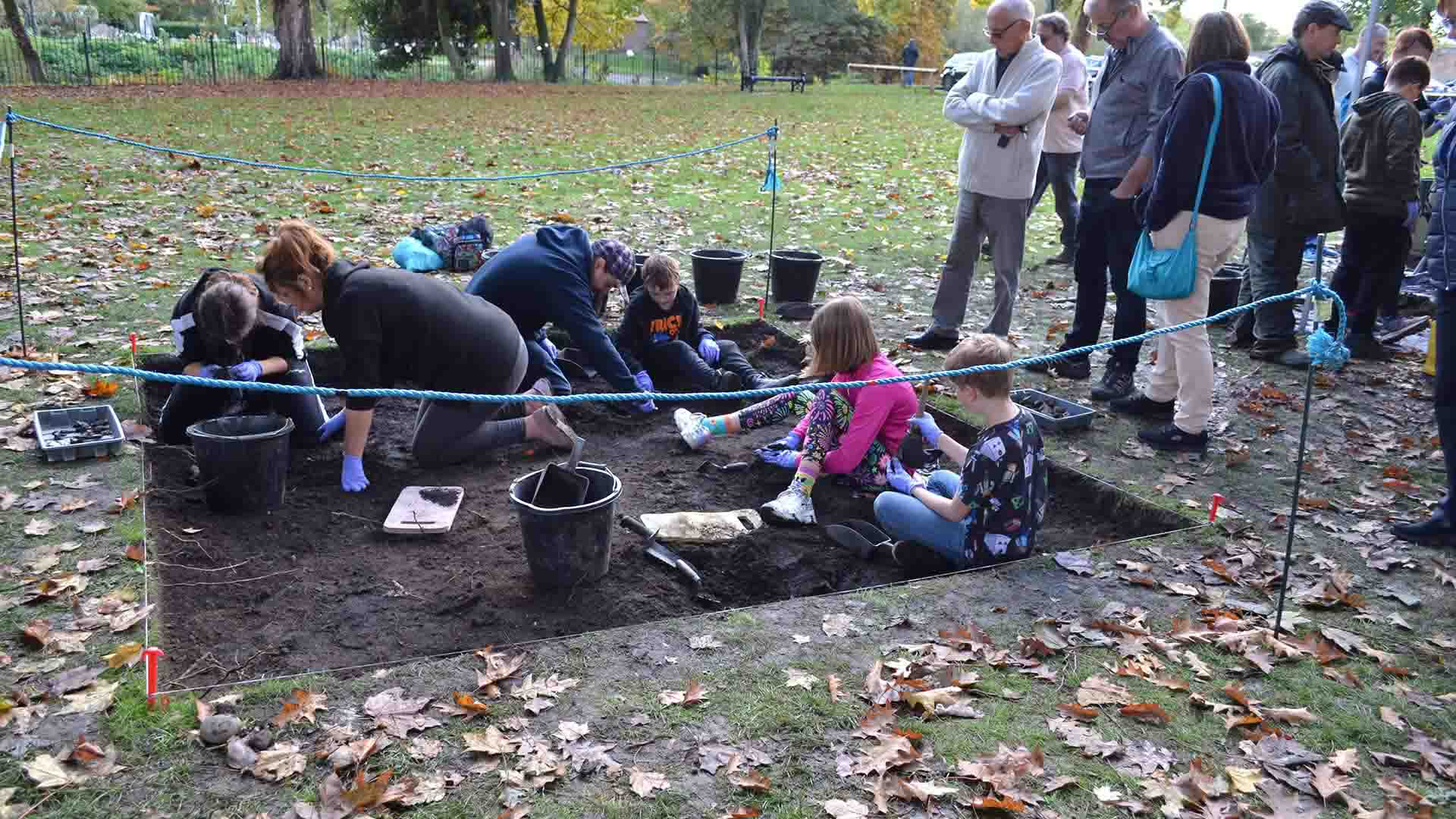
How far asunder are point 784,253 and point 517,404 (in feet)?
10.7

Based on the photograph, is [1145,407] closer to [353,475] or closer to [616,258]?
[616,258]

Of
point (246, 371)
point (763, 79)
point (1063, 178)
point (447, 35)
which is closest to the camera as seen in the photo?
point (246, 371)

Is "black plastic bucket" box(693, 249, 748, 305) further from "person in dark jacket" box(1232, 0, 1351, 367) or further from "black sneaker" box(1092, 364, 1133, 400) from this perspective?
"person in dark jacket" box(1232, 0, 1351, 367)

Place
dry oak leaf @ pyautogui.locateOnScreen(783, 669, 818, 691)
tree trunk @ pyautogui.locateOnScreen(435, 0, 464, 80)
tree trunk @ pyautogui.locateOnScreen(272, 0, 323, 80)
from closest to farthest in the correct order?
dry oak leaf @ pyautogui.locateOnScreen(783, 669, 818, 691) < tree trunk @ pyautogui.locateOnScreen(272, 0, 323, 80) < tree trunk @ pyautogui.locateOnScreen(435, 0, 464, 80)

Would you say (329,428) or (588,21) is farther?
(588,21)

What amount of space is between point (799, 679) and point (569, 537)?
3.88 ft

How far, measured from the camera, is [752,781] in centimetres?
310

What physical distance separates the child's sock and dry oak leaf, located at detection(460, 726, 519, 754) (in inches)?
91.4

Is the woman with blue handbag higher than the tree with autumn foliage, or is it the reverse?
the tree with autumn foliage

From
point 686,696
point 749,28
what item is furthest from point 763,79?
point 686,696

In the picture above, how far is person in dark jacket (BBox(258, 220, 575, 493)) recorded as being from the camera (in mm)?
4824

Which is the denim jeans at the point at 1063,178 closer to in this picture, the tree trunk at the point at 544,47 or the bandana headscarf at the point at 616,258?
the bandana headscarf at the point at 616,258

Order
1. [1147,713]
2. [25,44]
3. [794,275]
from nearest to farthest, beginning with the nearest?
[1147,713] < [794,275] < [25,44]

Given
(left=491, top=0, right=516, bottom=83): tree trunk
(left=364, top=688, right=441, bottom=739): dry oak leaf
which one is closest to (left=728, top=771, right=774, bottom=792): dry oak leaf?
(left=364, top=688, right=441, bottom=739): dry oak leaf
